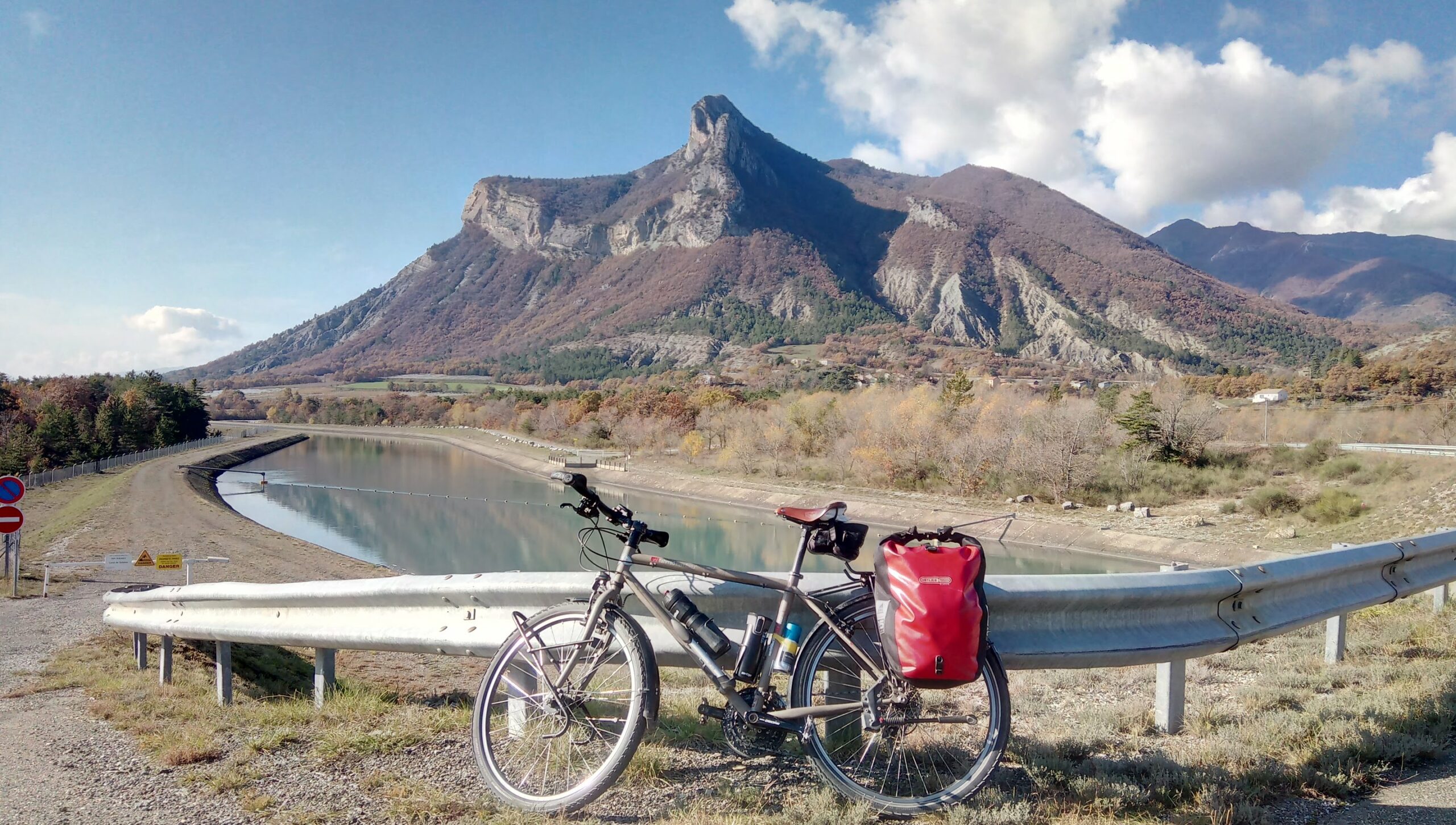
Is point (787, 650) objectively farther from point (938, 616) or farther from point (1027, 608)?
point (1027, 608)

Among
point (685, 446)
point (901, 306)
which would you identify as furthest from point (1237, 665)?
point (901, 306)

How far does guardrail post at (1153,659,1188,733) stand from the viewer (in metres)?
3.95

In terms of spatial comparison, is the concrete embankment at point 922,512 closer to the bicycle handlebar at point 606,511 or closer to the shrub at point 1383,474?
the shrub at point 1383,474

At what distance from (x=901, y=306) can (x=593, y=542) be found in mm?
168086

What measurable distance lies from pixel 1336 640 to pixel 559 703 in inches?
200

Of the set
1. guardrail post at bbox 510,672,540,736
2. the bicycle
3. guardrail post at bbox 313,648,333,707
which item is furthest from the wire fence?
the bicycle

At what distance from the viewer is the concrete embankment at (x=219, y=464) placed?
50812 mm

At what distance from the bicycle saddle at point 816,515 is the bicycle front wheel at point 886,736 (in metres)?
0.34

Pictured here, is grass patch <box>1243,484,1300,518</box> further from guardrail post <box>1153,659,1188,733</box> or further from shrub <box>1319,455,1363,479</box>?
guardrail post <box>1153,659,1188,733</box>

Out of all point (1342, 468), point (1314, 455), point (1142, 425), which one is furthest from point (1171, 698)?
point (1314, 455)

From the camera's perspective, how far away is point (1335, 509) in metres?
32.7

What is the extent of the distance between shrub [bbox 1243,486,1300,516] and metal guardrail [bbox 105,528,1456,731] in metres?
36.4

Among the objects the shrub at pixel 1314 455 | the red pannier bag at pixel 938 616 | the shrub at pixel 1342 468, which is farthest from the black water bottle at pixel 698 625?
the shrub at pixel 1314 455

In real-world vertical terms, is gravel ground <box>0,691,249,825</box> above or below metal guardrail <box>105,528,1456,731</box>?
below
